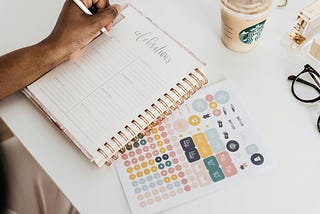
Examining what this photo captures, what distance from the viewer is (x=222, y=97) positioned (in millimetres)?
812

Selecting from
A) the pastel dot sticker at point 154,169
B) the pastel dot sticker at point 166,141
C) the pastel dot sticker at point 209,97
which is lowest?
the pastel dot sticker at point 154,169

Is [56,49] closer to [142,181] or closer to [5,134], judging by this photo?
[142,181]

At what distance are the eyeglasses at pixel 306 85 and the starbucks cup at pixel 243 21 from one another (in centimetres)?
11

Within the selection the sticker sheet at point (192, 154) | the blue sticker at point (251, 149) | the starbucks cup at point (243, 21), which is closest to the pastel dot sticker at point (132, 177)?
the sticker sheet at point (192, 154)

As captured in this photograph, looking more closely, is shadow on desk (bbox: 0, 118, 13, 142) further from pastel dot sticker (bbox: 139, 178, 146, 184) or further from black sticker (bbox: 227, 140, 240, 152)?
black sticker (bbox: 227, 140, 240, 152)

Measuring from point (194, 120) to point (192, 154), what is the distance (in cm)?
7

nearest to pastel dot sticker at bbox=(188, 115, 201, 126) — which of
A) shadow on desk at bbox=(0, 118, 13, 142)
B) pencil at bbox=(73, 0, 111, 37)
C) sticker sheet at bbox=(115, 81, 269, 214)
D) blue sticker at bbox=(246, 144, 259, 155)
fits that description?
sticker sheet at bbox=(115, 81, 269, 214)

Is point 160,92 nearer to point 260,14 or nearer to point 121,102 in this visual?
point 121,102

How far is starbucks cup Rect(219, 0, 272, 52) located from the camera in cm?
76

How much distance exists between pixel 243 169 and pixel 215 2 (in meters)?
0.37

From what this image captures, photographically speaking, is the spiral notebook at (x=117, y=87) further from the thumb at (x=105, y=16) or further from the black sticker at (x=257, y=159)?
the black sticker at (x=257, y=159)

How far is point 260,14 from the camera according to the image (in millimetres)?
761

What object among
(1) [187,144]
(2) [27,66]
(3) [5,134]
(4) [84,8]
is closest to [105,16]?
(4) [84,8]

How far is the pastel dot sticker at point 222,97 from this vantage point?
81 centimetres
